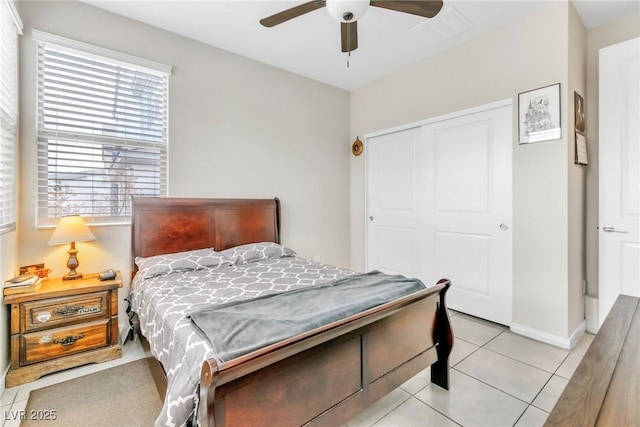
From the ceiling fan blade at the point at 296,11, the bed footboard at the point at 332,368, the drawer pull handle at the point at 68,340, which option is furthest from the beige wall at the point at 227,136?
the bed footboard at the point at 332,368

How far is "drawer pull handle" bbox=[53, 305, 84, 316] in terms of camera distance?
200cm

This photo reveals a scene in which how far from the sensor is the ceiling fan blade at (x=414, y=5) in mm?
1760

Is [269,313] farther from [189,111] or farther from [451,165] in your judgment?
[451,165]

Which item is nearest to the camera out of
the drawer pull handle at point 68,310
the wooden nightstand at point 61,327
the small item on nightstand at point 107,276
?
the wooden nightstand at point 61,327

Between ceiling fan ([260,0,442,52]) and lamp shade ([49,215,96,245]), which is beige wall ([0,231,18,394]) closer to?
lamp shade ([49,215,96,245])

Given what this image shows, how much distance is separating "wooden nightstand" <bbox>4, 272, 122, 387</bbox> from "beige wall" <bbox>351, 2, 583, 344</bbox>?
10.9 feet

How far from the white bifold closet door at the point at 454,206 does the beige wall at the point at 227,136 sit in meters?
0.74

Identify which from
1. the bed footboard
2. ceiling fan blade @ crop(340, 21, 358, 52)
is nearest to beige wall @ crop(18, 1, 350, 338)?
ceiling fan blade @ crop(340, 21, 358, 52)

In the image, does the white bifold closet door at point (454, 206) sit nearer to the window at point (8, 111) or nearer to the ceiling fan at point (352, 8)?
the ceiling fan at point (352, 8)

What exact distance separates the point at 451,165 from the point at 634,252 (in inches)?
62.2

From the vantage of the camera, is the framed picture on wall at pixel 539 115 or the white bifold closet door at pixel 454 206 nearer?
the framed picture on wall at pixel 539 115

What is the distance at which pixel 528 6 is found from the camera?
8.01 feet

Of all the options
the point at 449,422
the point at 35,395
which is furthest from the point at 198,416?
the point at 35,395

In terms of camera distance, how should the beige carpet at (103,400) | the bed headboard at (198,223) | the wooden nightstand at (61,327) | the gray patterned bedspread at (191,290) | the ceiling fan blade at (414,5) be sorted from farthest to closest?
the bed headboard at (198,223)
the wooden nightstand at (61,327)
the ceiling fan blade at (414,5)
the beige carpet at (103,400)
the gray patterned bedspread at (191,290)
